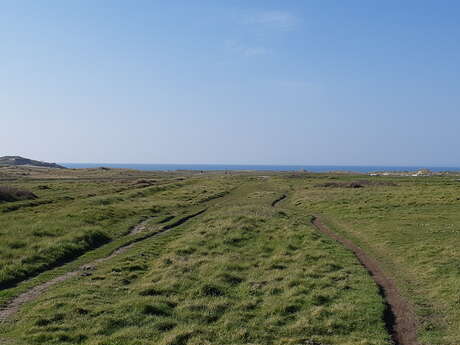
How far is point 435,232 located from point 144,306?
23.0m

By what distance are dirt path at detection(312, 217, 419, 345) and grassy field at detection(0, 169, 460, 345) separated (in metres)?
0.33

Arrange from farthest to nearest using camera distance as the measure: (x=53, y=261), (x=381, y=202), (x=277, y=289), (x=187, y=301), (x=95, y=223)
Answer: (x=381, y=202)
(x=95, y=223)
(x=53, y=261)
(x=277, y=289)
(x=187, y=301)

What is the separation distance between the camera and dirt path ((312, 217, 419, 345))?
41.9 ft

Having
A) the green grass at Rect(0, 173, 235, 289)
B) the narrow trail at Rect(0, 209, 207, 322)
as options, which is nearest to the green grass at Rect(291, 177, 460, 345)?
the narrow trail at Rect(0, 209, 207, 322)

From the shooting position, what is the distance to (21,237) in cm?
2714

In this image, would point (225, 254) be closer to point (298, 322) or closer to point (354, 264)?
point (354, 264)

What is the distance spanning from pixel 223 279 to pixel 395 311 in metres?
7.41

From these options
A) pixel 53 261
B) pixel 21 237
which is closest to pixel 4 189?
pixel 21 237

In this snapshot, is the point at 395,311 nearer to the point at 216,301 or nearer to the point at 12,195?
the point at 216,301

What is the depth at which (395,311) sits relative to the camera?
14.8 meters

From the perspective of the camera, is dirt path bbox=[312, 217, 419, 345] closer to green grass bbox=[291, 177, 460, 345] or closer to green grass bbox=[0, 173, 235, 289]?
green grass bbox=[291, 177, 460, 345]

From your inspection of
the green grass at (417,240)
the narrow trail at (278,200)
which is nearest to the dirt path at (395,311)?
the green grass at (417,240)

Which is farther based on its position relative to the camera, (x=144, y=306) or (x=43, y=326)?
(x=144, y=306)

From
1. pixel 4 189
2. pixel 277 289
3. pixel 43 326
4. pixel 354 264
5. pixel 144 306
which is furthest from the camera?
pixel 4 189
